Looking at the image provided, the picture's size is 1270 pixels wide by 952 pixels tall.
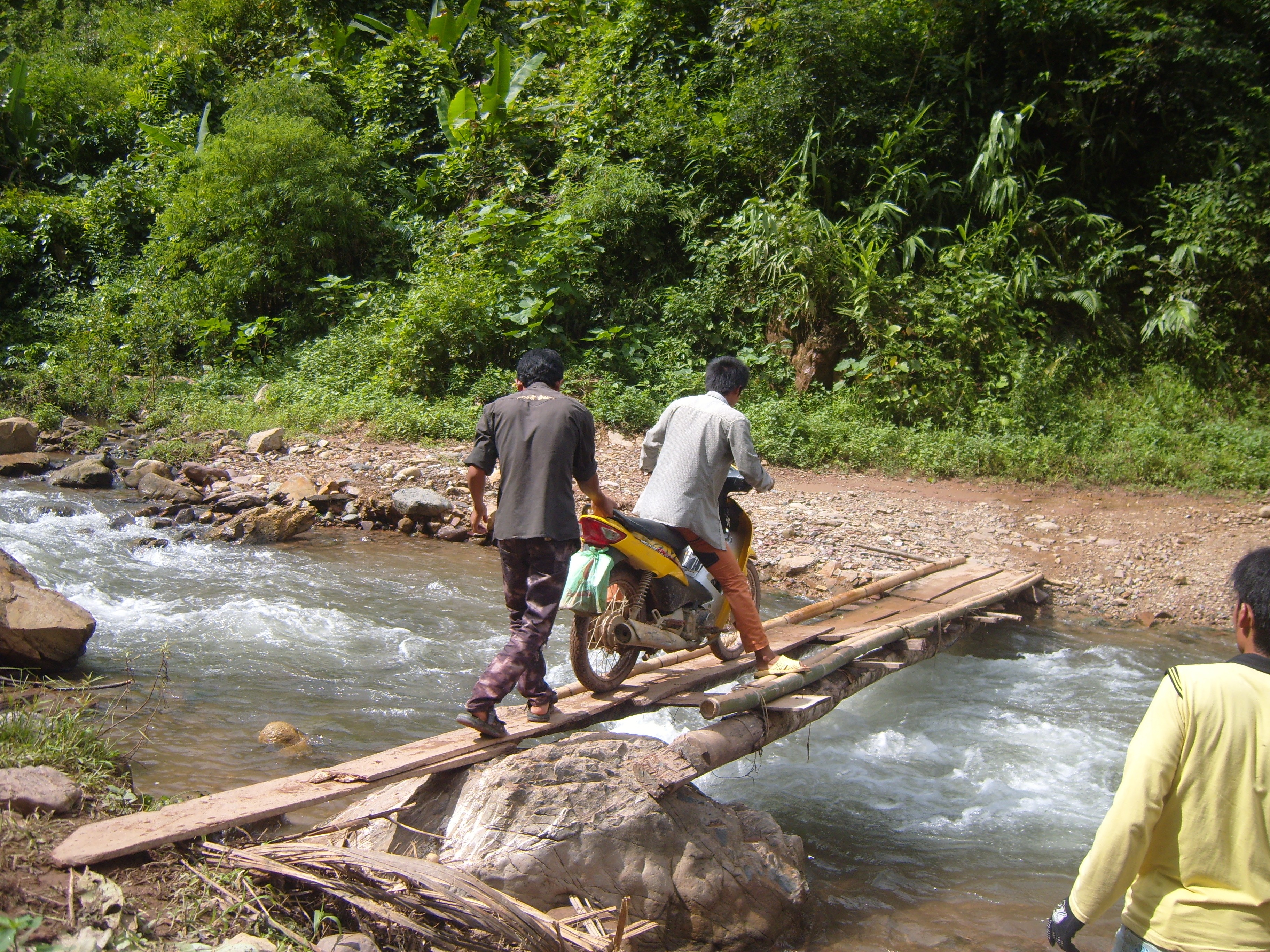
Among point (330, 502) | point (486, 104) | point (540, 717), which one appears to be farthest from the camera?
point (486, 104)

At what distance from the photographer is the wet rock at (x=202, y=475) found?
34.3ft

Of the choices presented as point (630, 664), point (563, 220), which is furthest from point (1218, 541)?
point (563, 220)

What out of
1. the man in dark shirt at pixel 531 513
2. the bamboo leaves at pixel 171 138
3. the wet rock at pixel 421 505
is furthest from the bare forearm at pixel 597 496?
the bamboo leaves at pixel 171 138

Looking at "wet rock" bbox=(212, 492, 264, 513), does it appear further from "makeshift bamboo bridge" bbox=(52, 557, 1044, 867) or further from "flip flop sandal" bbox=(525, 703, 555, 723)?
"flip flop sandal" bbox=(525, 703, 555, 723)

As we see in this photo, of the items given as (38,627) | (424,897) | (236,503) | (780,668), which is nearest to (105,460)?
(236,503)

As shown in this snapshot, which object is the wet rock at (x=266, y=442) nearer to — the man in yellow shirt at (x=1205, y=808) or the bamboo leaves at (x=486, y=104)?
the bamboo leaves at (x=486, y=104)

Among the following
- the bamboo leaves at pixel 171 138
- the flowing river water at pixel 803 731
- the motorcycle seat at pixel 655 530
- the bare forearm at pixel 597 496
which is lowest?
the flowing river water at pixel 803 731

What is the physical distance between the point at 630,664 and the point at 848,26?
38.3ft

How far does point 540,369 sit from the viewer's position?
4238 mm

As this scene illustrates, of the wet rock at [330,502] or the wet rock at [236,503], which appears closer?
→ the wet rock at [236,503]

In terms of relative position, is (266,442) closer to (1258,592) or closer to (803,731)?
(803,731)

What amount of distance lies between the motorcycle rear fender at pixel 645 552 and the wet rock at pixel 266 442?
27.0 feet

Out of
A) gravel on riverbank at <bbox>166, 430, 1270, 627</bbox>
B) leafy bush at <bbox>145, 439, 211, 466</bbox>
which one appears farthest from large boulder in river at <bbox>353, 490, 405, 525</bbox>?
leafy bush at <bbox>145, 439, 211, 466</bbox>

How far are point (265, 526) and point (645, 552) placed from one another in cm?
587
